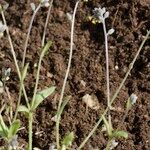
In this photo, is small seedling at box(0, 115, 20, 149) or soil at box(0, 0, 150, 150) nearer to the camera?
small seedling at box(0, 115, 20, 149)

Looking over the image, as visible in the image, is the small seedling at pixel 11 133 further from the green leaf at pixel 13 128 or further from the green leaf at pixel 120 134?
the green leaf at pixel 120 134

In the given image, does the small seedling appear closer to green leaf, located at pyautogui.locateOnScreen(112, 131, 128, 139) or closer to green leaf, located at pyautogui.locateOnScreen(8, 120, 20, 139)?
green leaf, located at pyautogui.locateOnScreen(8, 120, 20, 139)

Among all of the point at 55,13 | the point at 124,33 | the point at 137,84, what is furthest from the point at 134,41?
the point at 55,13

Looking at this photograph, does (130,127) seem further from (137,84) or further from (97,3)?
(97,3)

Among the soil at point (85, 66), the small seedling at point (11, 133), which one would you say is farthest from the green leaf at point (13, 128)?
the soil at point (85, 66)

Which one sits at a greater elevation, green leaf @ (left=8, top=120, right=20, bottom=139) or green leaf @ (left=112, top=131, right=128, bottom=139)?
green leaf @ (left=8, top=120, right=20, bottom=139)

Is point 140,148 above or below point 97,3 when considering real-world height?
below

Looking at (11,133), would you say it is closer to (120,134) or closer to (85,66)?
(120,134)

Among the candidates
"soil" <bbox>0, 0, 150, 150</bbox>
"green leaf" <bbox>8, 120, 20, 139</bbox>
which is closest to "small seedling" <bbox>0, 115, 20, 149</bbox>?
"green leaf" <bbox>8, 120, 20, 139</bbox>
